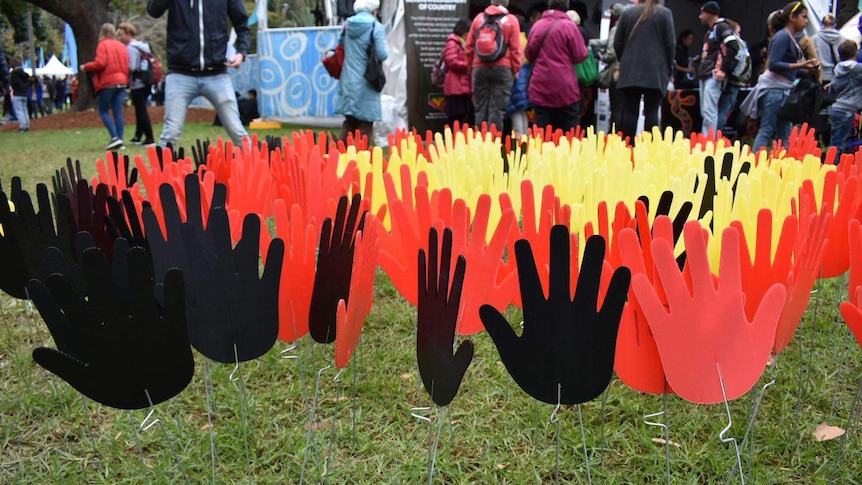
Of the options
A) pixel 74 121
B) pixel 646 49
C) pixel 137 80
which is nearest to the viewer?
pixel 646 49

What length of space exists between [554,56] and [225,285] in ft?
15.1

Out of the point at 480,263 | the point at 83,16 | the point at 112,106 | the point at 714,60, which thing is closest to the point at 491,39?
the point at 714,60

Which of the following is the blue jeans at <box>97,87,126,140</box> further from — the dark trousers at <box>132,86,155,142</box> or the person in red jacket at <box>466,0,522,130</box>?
the person in red jacket at <box>466,0,522,130</box>

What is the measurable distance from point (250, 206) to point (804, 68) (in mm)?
5296

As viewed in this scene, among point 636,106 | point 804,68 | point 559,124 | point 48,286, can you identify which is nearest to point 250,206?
point 48,286

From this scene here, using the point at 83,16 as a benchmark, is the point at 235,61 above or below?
below

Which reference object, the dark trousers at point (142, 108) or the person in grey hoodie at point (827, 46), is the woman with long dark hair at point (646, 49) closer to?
the person in grey hoodie at point (827, 46)

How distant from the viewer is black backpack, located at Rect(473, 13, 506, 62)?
5.48 meters

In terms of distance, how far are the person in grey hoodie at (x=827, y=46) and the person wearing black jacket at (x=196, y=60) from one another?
5.38 metres

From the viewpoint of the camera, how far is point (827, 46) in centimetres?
648

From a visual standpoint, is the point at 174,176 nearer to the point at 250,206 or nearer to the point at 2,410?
the point at 250,206

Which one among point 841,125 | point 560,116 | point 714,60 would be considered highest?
point 714,60

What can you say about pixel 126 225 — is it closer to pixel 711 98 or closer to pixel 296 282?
pixel 296 282

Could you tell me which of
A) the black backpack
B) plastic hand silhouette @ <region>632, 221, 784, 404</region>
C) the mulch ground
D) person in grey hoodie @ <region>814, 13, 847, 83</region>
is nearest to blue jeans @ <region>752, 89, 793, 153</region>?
person in grey hoodie @ <region>814, 13, 847, 83</region>
